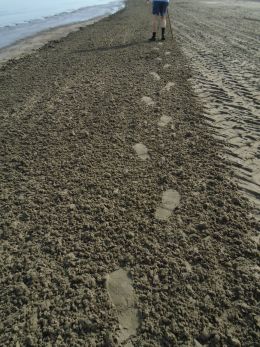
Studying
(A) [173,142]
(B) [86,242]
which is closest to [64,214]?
(B) [86,242]


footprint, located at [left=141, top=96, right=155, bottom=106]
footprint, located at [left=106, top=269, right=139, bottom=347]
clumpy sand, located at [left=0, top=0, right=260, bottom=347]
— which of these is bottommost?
footprint, located at [left=106, top=269, right=139, bottom=347]

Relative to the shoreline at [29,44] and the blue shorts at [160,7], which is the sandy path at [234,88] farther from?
the shoreline at [29,44]

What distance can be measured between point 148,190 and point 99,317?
158 centimetres

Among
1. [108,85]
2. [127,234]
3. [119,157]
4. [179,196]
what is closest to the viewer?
[127,234]

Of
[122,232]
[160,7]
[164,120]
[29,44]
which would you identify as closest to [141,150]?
[164,120]

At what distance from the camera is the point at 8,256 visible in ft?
9.10

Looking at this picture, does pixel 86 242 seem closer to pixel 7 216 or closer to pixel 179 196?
pixel 7 216

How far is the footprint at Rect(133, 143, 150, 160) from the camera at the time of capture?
13.7 ft

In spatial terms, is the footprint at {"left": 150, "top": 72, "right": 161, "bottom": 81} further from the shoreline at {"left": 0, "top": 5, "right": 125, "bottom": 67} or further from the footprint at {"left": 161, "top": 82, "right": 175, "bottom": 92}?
the shoreline at {"left": 0, "top": 5, "right": 125, "bottom": 67}

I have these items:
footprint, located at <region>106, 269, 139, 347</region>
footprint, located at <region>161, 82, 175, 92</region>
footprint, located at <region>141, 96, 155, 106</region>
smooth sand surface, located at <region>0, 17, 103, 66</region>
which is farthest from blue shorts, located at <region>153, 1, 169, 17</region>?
footprint, located at <region>106, 269, 139, 347</region>

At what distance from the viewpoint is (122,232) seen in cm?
299

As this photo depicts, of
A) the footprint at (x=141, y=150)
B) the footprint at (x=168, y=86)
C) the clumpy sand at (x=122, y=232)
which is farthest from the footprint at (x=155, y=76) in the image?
the footprint at (x=141, y=150)

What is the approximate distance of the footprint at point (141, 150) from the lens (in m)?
4.19

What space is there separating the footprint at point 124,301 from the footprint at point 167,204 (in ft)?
2.58
